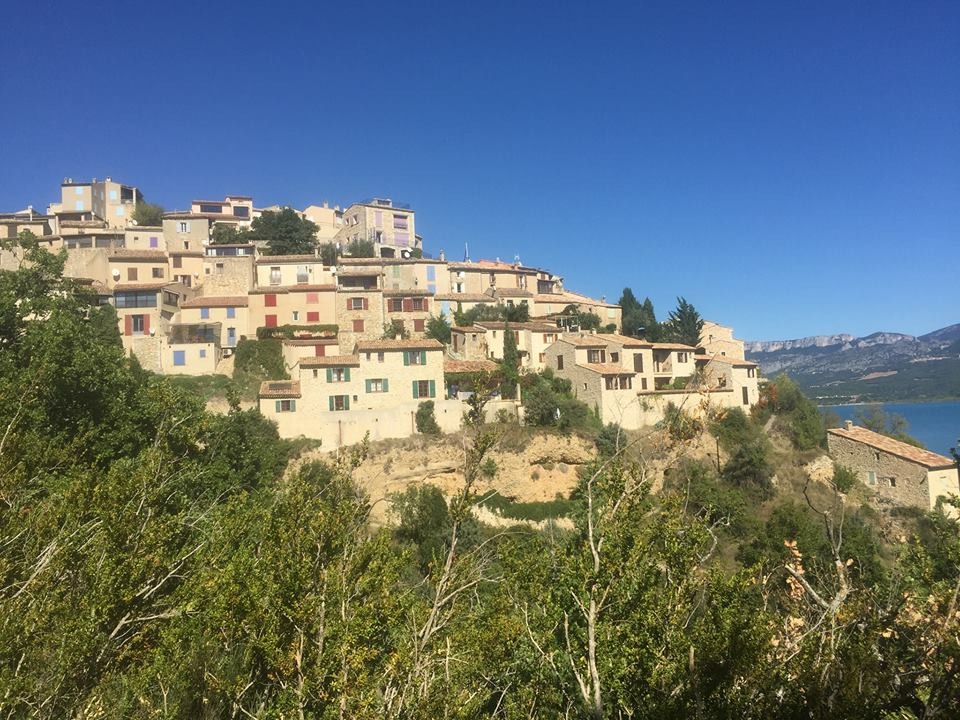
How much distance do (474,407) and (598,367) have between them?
116 feet

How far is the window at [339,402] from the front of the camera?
37375 mm

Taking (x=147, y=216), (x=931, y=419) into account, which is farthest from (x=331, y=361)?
(x=931, y=419)

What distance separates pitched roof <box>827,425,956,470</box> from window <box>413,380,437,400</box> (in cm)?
2856

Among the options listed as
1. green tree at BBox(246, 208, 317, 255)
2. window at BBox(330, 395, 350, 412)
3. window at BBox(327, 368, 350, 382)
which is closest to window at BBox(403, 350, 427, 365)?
window at BBox(327, 368, 350, 382)

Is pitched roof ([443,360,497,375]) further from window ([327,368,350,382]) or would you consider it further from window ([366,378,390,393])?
window ([327,368,350,382])

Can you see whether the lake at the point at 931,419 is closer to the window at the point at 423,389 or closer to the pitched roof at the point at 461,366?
the pitched roof at the point at 461,366

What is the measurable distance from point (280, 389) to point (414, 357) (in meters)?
8.66

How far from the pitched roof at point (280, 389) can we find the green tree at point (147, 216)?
124 ft

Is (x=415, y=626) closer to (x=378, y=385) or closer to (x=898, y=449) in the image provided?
(x=378, y=385)

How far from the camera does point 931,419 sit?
11469 centimetres

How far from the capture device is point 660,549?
938 centimetres

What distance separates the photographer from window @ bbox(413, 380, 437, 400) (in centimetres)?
3869

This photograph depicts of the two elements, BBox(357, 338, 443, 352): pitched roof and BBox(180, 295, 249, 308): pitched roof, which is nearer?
BBox(357, 338, 443, 352): pitched roof

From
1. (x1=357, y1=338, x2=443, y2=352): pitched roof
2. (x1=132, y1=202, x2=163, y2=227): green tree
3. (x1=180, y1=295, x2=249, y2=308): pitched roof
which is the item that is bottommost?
(x1=357, y1=338, x2=443, y2=352): pitched roof
